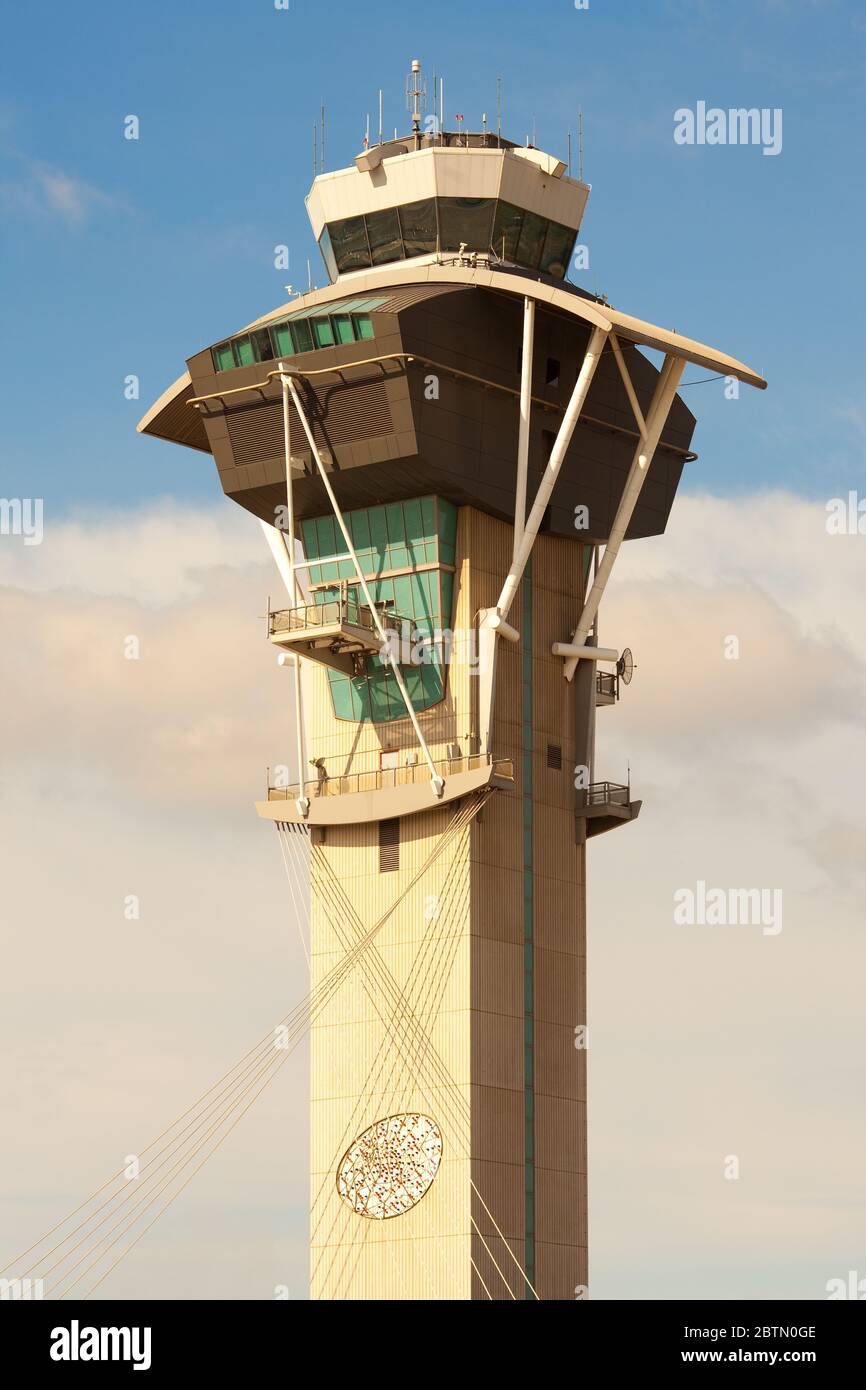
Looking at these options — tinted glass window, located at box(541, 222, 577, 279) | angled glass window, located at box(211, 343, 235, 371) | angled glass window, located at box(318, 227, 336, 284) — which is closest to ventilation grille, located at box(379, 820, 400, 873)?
angled glass window, located at box(211, 343, 235, 371)

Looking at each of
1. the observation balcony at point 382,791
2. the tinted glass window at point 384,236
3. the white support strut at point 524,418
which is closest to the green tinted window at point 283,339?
the tinted glass window at point 384,236

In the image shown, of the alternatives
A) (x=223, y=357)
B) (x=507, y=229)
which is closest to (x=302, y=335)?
(x=223, y=357)

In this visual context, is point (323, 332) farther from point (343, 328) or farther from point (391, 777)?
point (391, 777)

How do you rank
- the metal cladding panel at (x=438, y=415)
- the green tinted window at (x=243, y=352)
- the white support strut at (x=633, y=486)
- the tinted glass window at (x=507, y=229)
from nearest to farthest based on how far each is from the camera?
the metal cladding panel at (x=438, y=415) → the green tinted window at (x=243, y=352) → the white support strut at (x=633, y=486) → the tinted glass window at (x=507, y=229)

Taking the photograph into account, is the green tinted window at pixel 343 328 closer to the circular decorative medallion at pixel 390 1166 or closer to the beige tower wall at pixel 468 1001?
the beige tower wall at pixel 468 1001

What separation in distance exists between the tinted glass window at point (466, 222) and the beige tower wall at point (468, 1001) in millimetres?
9308

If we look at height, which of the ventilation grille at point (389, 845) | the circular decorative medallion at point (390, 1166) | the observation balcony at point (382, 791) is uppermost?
the observation balcony at point (382, 791)

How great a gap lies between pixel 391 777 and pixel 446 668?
376 centimetres

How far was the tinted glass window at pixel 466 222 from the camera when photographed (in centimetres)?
10062

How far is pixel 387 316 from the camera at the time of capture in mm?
95000

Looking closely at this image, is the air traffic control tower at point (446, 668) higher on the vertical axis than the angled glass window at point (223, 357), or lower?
lower
